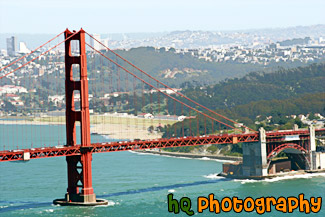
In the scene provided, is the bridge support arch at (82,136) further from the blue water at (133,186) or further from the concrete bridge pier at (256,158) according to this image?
the concrete bridge pier at (256,158)

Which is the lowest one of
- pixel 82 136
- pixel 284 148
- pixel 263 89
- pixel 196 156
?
pixel 196 156

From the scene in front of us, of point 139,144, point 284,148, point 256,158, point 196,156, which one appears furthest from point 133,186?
point 196,156

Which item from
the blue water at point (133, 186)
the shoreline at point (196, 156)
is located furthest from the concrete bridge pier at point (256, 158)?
the shoreline at point (196, 156)

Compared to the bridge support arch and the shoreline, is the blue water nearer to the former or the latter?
the bridge support arch

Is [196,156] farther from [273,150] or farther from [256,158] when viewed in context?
[256,158]

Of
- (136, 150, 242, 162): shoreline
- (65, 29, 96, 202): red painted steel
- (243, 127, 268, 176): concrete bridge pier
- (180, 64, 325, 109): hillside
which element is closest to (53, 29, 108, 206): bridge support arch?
(65, 29, 96, 202): red painted steel

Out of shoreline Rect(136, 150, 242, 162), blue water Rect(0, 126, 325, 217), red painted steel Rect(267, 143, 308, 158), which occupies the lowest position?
blue water Rect(0, 126, 325, 217)
